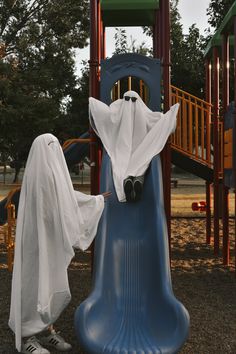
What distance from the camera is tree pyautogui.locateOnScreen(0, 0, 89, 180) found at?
23297mm

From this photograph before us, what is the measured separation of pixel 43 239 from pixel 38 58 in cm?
2379

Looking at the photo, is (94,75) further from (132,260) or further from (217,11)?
(217,11)

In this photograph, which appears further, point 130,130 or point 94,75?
point 94,75

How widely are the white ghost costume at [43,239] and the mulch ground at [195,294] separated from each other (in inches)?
21.3

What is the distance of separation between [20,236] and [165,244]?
5.24ft

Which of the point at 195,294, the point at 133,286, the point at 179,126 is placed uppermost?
the point at 179,126

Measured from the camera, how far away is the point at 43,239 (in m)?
3.87

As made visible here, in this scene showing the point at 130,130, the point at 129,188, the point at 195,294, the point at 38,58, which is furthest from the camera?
the point at 38,58

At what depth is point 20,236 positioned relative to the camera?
3941 mm

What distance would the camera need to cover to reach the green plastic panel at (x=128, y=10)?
7.95 metres

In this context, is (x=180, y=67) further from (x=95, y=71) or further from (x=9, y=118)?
(x=95, y=71)

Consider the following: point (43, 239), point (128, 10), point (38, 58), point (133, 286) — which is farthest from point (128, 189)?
point (38, 58)

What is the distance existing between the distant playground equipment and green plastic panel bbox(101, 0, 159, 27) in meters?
1.23

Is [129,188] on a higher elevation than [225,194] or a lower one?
higher
